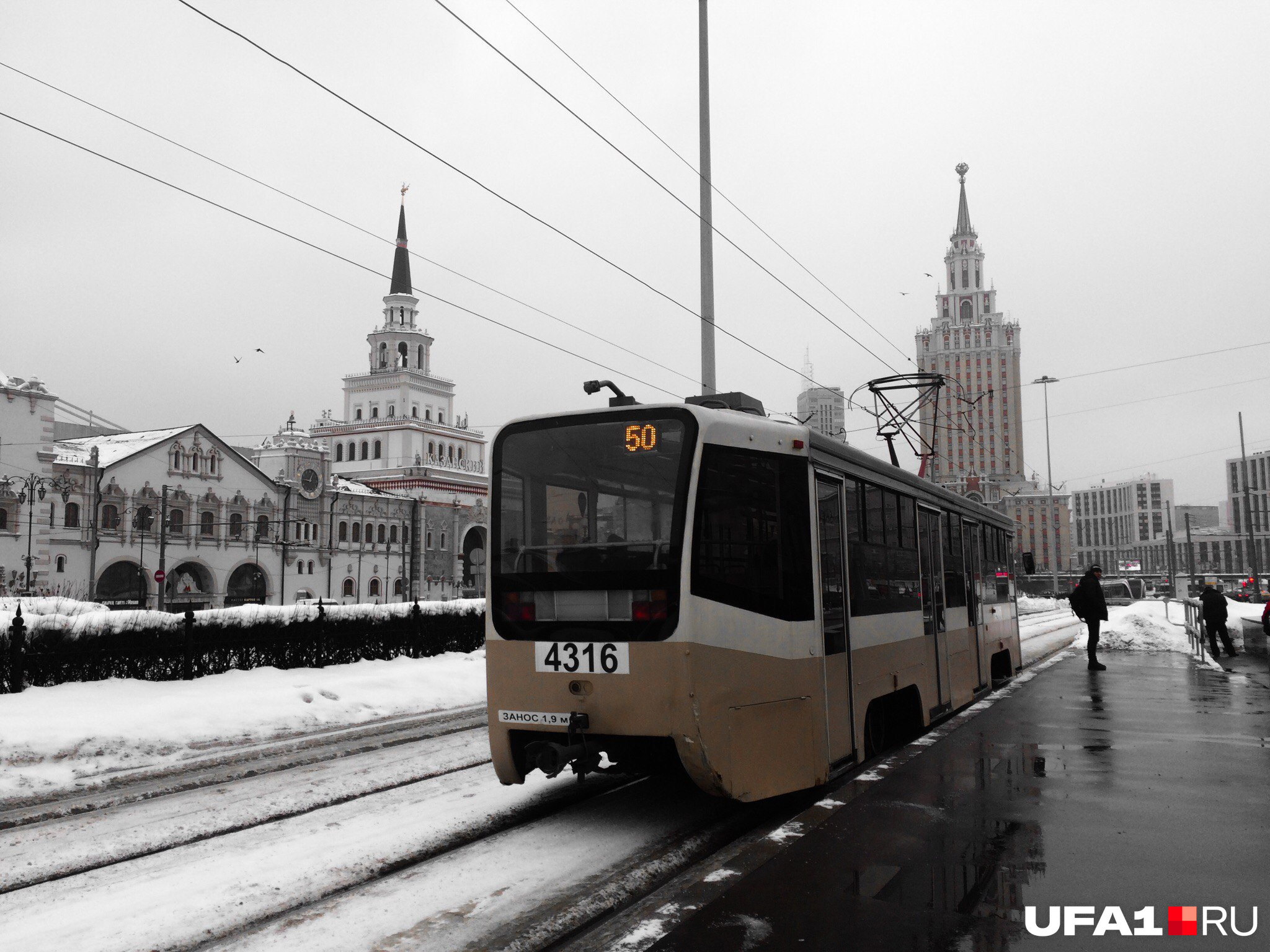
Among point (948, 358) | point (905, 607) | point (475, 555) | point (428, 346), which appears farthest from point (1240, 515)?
point (905, 607)

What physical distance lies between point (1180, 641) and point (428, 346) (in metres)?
108

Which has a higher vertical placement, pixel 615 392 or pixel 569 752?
pixel 615 392

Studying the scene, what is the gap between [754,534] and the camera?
22.2ft

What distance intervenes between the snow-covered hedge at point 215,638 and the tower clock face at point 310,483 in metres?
60.8

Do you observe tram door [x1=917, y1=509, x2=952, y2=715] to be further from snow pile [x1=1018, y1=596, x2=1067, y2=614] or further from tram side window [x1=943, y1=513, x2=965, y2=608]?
snow pile [x1=1018, y1=596, x2=1067, y2=614]

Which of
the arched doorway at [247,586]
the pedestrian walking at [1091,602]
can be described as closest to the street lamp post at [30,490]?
the arched doorway at [247,586]

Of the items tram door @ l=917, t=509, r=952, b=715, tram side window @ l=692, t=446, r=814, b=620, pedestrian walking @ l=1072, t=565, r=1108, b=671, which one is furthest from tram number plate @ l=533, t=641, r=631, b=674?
pedestrian walking @ l=1072, t=565, r=1108, b=671

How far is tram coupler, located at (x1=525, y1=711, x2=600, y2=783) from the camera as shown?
632cm

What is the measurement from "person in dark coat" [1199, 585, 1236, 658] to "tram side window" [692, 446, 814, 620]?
54.4ft

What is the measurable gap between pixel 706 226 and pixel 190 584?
→ 205 ft

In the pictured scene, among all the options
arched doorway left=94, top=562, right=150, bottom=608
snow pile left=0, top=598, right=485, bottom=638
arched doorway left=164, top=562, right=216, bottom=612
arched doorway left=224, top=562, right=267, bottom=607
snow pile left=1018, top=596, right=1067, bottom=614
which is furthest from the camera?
arched doorway left=224, top=562, right=267, bottom=607

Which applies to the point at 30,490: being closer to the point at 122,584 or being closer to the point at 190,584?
the point at 122,584

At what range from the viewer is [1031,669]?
18844 millimetres

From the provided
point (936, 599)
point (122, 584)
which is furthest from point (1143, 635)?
point (122, 584)
